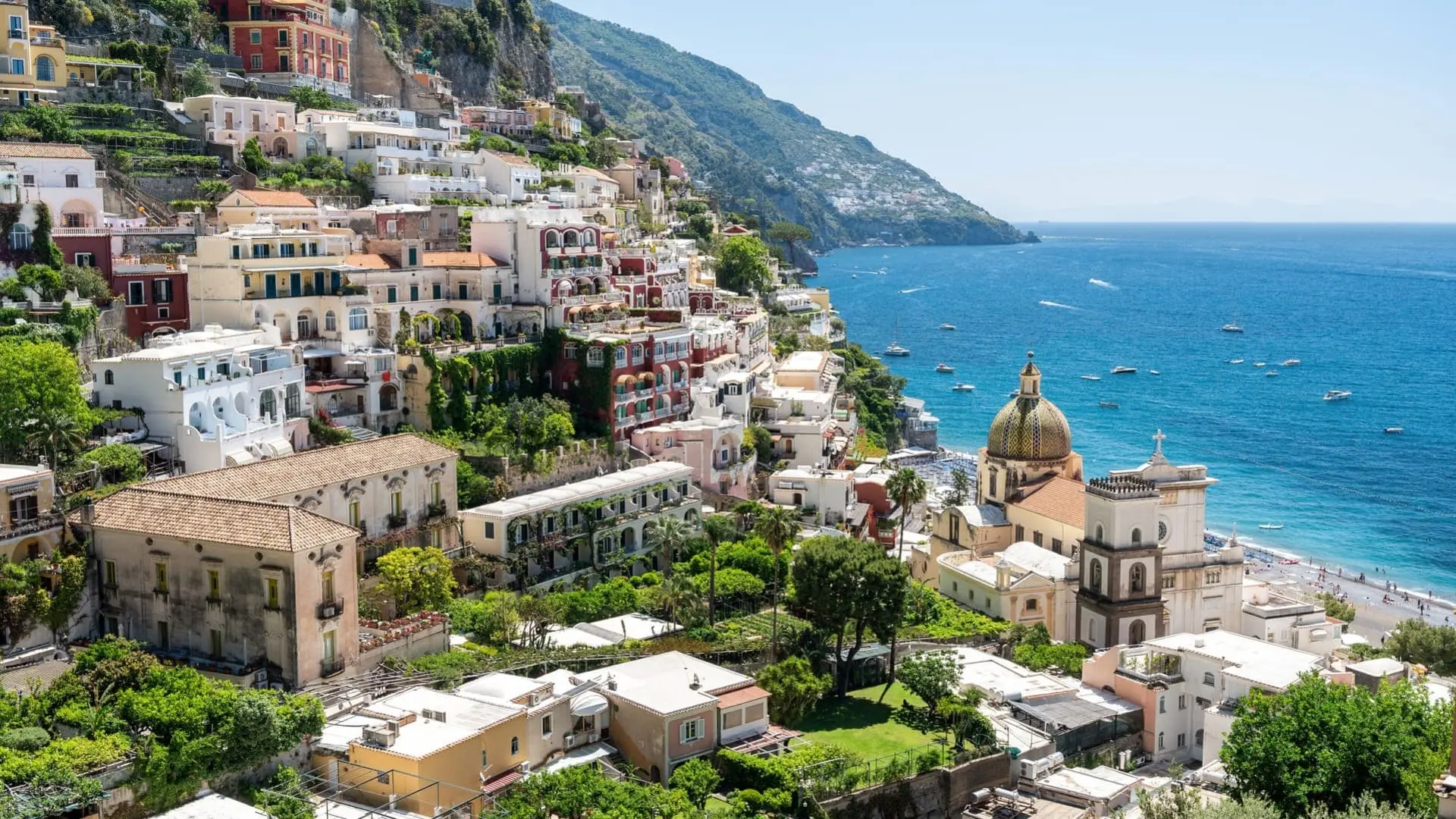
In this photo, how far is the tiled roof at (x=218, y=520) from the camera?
130 feet

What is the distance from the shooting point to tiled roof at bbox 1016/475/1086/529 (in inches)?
2405

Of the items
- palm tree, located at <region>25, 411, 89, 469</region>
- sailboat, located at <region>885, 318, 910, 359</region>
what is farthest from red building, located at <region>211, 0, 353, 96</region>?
sailboat, located at <region>885, 318, 910, 359</region>

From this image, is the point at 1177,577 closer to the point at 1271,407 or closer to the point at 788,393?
the point at 788,393

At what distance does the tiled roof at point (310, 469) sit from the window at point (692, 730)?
51.2 feet

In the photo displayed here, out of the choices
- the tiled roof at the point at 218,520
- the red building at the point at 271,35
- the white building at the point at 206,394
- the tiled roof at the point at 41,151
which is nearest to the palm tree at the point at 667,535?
the white building at the point at 206,394

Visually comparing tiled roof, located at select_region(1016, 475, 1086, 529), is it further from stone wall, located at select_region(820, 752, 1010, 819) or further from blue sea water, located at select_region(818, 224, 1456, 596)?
blue sea water, located at select_region(818, 224, 1456, 596)

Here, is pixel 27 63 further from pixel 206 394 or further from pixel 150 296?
pixel 206 394

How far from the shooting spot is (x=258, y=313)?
5959cm

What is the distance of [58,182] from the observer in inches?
2400

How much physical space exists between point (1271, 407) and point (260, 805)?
11758 cm

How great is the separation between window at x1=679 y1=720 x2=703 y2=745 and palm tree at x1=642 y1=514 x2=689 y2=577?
15319 millimetres

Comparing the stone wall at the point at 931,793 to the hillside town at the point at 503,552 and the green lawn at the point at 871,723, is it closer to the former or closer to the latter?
the hillside town at the point at 503,552

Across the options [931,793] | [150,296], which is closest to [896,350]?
[150,296]

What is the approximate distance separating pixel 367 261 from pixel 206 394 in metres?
14.9
